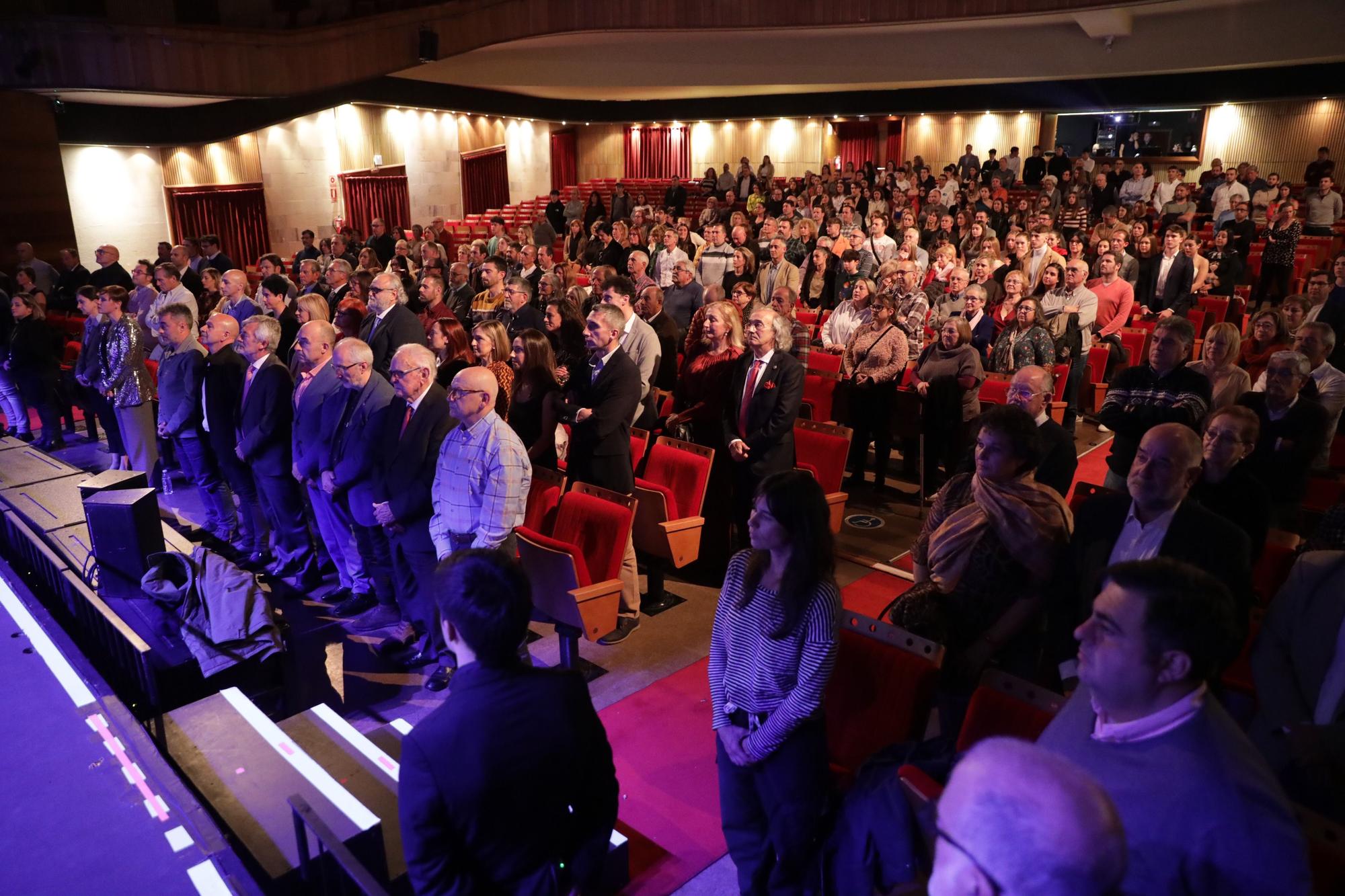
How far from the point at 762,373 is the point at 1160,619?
313 centimetres

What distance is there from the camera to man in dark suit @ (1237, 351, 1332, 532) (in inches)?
146

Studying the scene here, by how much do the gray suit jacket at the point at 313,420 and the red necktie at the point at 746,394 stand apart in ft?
6.79

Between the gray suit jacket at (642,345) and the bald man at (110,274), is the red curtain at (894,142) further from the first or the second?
the gray suit jacket at (642,345)

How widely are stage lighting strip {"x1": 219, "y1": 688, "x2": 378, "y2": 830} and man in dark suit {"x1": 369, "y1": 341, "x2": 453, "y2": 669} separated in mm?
1097

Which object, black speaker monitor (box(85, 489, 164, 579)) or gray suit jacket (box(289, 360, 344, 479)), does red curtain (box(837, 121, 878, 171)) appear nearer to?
gray suit jacket (box(289, 360, 344, 479))

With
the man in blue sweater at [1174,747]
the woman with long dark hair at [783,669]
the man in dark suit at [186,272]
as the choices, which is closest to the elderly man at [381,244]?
the man in dark suit at [186,272]

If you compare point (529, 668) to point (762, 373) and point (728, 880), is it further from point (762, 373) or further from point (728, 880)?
point (762, 373)

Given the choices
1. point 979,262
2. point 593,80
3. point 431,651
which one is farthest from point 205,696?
point 593,80

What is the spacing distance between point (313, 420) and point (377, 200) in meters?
13.7

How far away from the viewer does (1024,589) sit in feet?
8.86

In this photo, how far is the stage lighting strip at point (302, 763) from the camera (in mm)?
2314

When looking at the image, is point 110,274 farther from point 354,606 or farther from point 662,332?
point 354,606

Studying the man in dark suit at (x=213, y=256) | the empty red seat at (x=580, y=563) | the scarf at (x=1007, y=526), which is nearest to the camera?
the scarf at (x=1007, y=526)

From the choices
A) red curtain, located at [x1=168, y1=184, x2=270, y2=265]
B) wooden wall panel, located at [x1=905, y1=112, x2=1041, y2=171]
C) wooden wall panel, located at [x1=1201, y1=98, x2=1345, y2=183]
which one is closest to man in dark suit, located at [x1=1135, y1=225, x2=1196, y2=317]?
wooden wall panel, located at [x1=1201, y1=98, x2=1345, y2=183]
